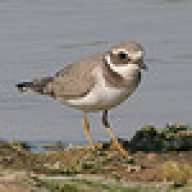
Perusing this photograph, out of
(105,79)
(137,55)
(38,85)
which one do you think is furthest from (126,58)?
(38,85)

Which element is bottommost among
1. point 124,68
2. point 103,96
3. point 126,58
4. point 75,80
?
point 103,96

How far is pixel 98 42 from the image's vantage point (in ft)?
68.1

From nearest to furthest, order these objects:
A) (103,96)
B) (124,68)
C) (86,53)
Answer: (103,96) < (124,68) < (86,53)

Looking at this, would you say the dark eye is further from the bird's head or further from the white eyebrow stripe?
the white eyebrow stripe

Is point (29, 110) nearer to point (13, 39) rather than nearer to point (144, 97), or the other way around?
point (144, 97)

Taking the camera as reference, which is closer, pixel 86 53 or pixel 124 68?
pixel 124 68

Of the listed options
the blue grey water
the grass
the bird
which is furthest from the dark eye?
the grass

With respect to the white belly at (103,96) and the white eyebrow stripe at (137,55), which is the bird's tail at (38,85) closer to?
the white belly at (103,96)

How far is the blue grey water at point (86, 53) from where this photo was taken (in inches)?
654

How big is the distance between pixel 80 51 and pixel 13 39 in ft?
5.05

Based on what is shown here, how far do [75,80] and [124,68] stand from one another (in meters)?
0.63

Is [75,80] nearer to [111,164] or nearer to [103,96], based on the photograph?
[103,96]

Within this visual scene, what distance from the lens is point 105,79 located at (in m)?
13.4

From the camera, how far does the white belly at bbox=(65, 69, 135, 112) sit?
43.6 feet
